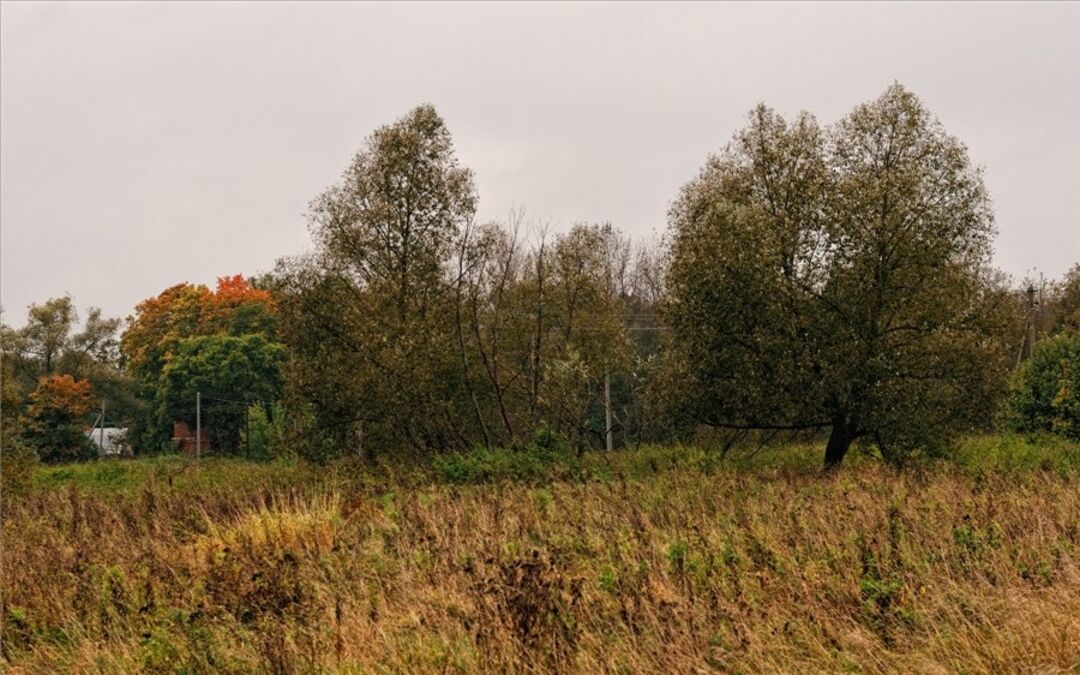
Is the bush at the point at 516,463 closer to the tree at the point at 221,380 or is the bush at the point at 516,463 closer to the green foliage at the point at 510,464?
the green foliage at the point at 510,464

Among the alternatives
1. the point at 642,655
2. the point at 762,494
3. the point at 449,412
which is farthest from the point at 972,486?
the point at 449,412

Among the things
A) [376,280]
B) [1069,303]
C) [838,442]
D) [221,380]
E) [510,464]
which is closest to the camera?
[510,464]

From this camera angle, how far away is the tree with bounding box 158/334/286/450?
191 feet

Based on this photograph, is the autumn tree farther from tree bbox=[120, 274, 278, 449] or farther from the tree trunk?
the tree trunk

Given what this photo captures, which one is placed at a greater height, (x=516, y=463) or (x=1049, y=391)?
(x=1049, y=391)

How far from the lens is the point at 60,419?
59.9 meters

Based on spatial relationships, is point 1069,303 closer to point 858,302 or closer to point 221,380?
point 858,302

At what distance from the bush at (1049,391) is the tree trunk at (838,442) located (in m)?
7.35

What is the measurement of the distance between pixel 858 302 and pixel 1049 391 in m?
10.5

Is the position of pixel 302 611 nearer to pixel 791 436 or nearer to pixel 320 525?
pixel 320 525

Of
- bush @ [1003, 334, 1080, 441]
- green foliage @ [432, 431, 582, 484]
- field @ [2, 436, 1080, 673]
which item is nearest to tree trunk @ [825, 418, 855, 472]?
green foliage @ [432, 431, 582, 484]

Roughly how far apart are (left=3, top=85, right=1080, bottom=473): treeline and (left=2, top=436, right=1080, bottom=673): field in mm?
6373

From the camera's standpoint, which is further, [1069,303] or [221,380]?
[221,380]

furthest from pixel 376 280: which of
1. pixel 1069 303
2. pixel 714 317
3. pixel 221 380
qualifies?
pixel 1069 303
